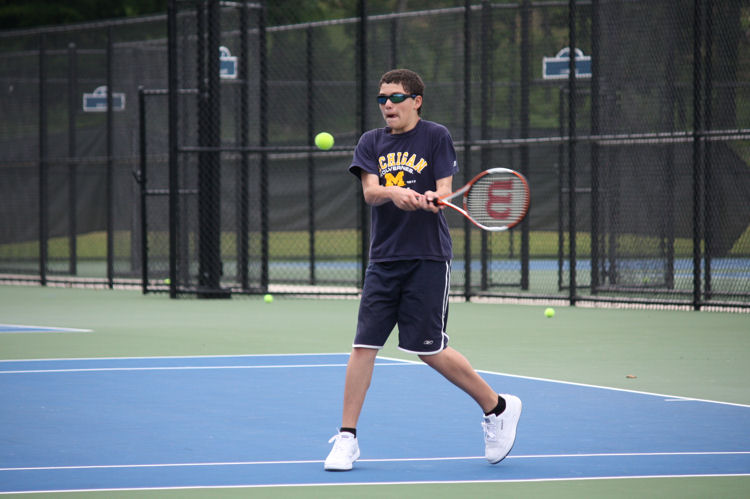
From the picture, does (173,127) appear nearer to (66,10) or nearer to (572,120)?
(572,120)

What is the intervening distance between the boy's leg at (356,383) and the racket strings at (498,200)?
0.89 metres

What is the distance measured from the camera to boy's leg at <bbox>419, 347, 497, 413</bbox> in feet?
16.3

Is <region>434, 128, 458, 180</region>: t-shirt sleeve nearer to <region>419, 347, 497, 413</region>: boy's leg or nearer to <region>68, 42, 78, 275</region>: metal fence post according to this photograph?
<region>419, 347, 497, 413</region>: boy's leg

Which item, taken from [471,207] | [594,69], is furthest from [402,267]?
[594,69]

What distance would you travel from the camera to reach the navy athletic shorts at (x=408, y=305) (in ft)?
16.2

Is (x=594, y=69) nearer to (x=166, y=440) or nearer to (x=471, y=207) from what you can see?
(x=471, y=207)

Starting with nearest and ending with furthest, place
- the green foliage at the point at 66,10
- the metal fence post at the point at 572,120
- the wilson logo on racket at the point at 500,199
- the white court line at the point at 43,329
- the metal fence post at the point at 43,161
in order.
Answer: the wilson logo on racket at the point at 500,199 < the white court line at the point at 43,329 < the metal fence post at the point at 572,120 < the metal fence post at the point at 43,161 < the green foliage at the point at 66,10

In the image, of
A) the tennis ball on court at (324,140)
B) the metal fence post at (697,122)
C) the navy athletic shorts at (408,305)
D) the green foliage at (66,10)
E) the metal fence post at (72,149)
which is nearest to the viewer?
the navy athletic shorts at (408,305)

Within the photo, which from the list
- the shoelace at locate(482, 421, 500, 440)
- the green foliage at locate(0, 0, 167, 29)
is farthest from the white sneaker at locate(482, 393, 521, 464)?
the green foliage at locate(0, 0, 167, 29)

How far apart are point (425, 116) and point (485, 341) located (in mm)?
8053

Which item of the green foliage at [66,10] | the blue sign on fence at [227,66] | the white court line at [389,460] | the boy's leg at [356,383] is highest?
the green foliage at [66,10]

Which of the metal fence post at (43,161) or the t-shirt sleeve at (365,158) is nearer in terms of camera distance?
the t-shirt sleeve at (365,158)

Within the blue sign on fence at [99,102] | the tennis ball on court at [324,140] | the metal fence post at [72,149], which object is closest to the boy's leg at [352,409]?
the tennis ball on court at [324,140]

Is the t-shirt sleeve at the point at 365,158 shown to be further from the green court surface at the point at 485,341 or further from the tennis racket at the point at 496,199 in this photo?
the green court surface at the point at 485,341
